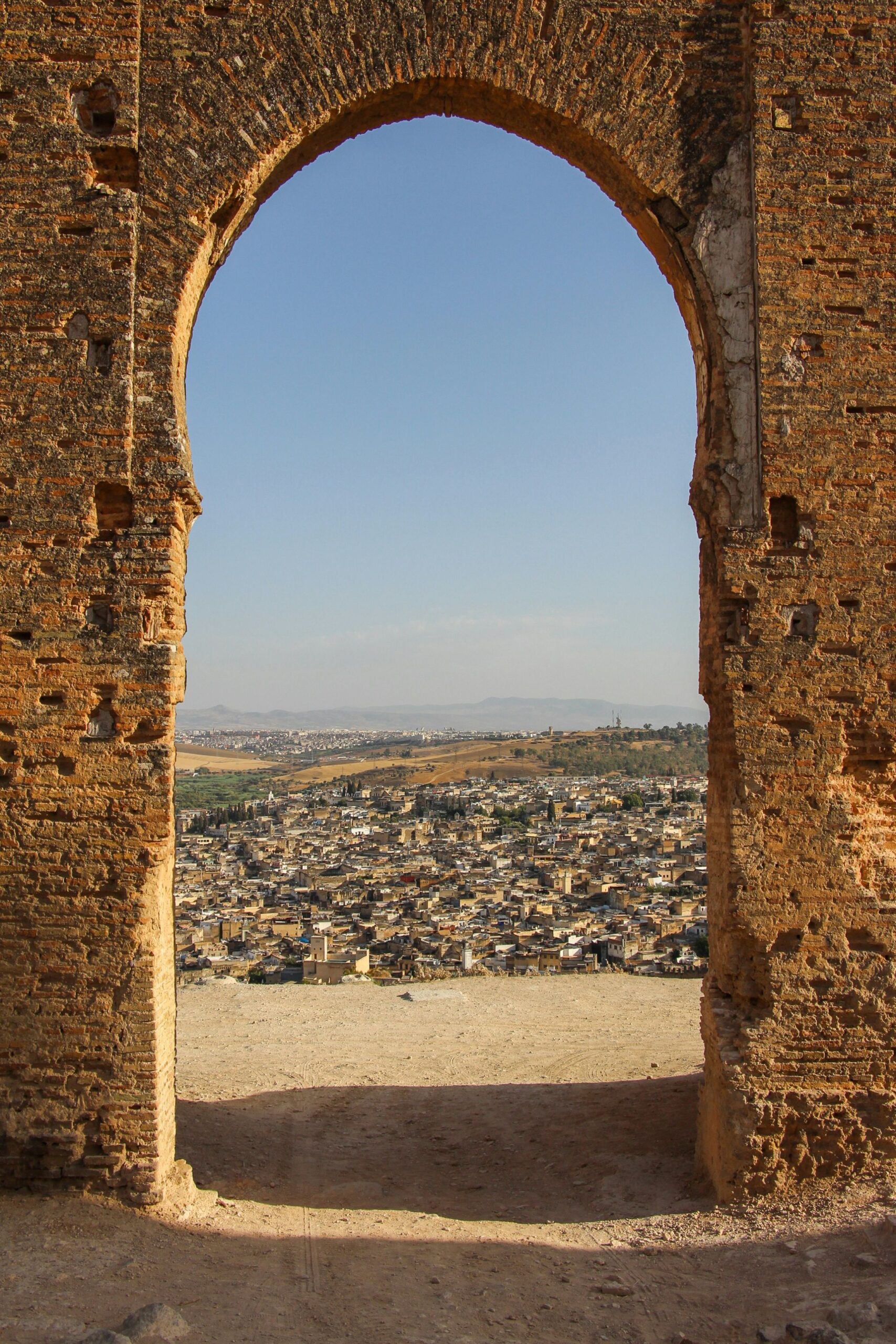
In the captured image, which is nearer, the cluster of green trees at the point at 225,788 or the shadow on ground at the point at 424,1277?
the shadow on ground at the point at 424,1277

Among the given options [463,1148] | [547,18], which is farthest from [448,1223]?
[547,18]

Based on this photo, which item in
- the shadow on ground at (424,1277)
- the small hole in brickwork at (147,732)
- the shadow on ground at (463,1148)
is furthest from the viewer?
the shadow on ground at (463,1148)

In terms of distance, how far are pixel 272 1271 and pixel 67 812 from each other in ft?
7.96

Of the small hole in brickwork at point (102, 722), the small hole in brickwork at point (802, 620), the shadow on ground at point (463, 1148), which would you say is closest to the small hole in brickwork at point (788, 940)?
the shadow on ground at point (463, 1148)

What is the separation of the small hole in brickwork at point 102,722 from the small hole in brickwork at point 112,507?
960 mm

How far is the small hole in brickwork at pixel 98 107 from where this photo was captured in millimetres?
5633

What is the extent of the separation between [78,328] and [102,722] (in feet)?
7.10

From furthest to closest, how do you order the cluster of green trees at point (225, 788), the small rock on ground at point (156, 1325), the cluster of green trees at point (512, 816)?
the cluster of green trees at point (225, 788), the cluster of green trees at point (512, 816), the small rock on ground at point (156, 1325)

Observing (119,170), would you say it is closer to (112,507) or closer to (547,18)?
(112,507)

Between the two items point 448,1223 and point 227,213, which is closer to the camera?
point 448,1223

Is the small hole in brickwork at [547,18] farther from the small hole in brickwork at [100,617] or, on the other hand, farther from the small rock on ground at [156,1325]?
the small rock on ground at [156,1325]

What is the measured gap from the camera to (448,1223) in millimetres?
5375

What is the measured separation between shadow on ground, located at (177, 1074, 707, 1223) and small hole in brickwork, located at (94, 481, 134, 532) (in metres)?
3.82

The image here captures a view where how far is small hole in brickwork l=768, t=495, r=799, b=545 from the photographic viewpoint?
5.71m
